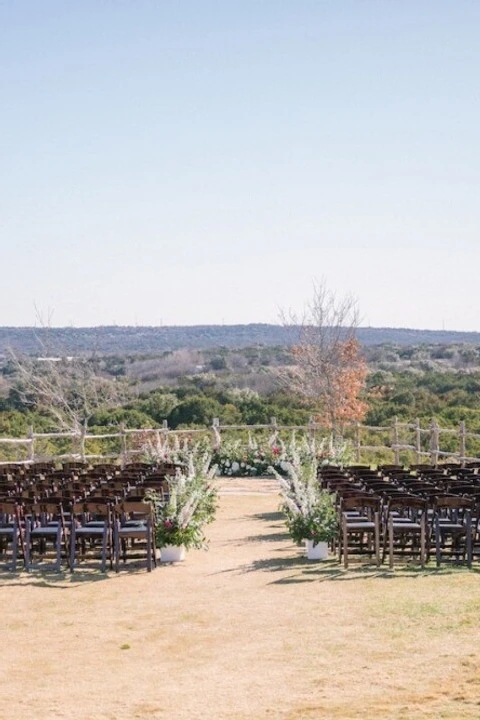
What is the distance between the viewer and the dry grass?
819 centimetres

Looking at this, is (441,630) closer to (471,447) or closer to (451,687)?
(451,687)

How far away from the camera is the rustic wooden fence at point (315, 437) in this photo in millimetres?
29438

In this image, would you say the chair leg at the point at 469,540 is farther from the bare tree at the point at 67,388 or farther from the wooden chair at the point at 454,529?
the bare tree at the point at 67,388

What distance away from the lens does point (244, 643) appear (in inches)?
402

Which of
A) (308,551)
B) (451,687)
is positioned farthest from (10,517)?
(451,687)

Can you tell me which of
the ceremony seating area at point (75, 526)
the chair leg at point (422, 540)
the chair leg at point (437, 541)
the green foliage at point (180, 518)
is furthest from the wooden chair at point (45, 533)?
the chair leg at point (437, 541)

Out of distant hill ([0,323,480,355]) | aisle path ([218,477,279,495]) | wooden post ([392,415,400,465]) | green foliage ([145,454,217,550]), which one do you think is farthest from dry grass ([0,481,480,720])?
distant hill ([0,323,480,355])

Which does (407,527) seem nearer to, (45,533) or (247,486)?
(45,533)

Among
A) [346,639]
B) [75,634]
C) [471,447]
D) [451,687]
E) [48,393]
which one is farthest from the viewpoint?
[48,393]

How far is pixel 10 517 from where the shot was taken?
16875mm

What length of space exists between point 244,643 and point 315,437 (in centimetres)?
2667

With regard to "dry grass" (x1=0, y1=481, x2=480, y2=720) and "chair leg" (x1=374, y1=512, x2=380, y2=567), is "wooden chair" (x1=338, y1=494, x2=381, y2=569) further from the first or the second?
"dry grass" (x1=0, y1=481, x2=480, y2=720)

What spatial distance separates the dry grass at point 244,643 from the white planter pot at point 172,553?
29cm

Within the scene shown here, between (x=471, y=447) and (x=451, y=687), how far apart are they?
3382 centimetres
